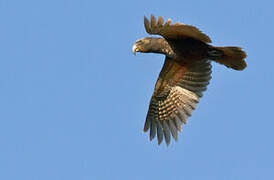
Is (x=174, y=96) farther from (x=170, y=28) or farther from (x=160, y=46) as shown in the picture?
(x=170, y=28)

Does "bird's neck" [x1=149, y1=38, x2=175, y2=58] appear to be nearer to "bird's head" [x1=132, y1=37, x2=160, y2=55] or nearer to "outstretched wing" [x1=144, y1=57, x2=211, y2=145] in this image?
"bird's head" [x1=132, y1=37, x2=160, y2=55]

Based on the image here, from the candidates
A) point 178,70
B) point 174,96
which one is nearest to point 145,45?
point 178,70

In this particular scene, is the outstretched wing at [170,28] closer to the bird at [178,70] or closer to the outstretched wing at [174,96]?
the bird at [178,70]

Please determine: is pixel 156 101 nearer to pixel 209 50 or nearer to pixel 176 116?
pixel 176 116

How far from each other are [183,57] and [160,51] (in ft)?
1.63

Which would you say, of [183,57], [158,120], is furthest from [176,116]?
[183,57]

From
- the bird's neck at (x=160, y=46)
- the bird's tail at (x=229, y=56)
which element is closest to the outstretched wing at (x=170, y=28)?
the bird's tail at (x=229, y=56)

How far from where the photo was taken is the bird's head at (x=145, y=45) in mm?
11773

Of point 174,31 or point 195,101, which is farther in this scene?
point 195,101

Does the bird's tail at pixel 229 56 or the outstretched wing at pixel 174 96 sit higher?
the bird's tail at pixel 229 56

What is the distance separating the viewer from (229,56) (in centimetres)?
1141

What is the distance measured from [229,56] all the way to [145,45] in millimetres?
1685

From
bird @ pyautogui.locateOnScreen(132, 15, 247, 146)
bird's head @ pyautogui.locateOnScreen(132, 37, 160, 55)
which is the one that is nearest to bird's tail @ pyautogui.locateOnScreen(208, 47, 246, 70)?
bird @ pyautogui.locateOnScreen(132, 15, 247, 146)

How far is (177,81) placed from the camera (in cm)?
1249
